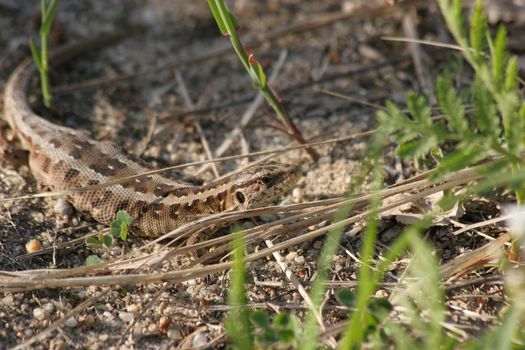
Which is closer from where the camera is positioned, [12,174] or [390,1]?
[12,174]

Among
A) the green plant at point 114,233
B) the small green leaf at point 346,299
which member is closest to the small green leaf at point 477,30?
the small green leaf at point 346,299

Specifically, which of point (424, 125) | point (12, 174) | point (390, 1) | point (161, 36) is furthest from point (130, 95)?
point (424, 125)

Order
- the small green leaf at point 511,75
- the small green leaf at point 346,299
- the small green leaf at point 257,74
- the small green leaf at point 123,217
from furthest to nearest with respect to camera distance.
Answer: the small green leaf at point 257,74 → the small green leaf at point 123,217 → the small green leaf at point 346,299 → the small green leaf at point 511,75

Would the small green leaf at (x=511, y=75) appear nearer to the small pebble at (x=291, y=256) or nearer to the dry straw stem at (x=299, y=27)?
the small pebble at (x=291, y=256)

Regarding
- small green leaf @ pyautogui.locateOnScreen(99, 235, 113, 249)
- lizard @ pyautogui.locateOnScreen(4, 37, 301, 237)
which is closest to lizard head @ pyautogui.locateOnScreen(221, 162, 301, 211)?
lizard @ pyautogui.locateOnScreen(4, 37, 301, 237)

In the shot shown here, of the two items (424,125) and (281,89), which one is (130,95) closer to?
(281,89)

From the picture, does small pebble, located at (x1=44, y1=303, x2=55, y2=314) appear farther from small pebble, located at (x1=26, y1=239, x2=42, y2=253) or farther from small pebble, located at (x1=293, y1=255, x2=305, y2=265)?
small pebble, located at (x1=293, y1=255, x2=305, y2=265)
